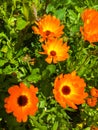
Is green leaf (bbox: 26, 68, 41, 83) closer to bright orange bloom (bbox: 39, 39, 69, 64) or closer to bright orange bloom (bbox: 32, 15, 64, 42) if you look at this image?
bright orange bloom (bbox: 39, 39, 69, 64)

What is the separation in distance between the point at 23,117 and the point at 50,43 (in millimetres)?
465

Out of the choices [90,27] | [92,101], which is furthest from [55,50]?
[92,101]

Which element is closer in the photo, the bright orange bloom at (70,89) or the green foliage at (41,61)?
the bright orange bloom at (70,89)

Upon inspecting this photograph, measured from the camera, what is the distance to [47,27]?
217cm

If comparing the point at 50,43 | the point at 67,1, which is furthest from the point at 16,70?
the point at 67,1

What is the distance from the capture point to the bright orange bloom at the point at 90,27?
1.98 m

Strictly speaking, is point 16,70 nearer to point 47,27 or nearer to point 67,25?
point 47,27

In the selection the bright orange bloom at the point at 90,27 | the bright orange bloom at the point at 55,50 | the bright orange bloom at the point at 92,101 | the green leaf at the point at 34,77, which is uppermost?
the bright orange bloom at the point at 90,27

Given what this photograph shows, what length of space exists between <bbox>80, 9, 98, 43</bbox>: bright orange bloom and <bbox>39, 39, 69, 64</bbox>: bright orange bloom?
16cm

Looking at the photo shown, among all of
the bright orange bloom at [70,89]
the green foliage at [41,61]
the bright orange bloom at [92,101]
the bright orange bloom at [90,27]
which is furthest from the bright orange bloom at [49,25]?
the bright orange bloom at [92,101]

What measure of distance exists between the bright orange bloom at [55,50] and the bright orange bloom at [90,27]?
16 cm

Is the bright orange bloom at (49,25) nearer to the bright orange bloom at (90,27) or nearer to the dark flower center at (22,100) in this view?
the bright orange bloom at (90,27)

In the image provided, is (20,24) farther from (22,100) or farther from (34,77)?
(22,100)

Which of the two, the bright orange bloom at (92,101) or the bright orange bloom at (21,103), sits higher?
the bright orange bloom at (21,103)
